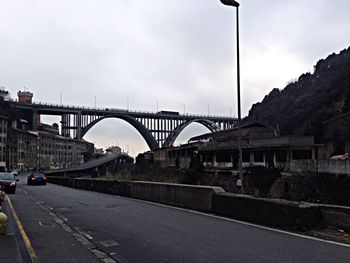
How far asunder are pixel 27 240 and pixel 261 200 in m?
5.96

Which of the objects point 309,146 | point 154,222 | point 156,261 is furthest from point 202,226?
point 309,146

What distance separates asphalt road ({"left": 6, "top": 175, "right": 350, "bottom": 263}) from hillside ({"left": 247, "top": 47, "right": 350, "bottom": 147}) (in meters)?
70.8

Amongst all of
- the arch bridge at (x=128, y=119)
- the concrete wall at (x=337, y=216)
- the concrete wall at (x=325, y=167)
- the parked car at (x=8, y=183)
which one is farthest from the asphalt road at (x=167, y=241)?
the arch bridge at (x=128, y=119)

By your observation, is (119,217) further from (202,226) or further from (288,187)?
(288,187)

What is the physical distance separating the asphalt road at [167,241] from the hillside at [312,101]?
70.8m

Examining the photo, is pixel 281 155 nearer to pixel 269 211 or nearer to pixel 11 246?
pixel 269 211

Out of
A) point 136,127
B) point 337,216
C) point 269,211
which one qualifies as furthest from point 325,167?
point 136,127

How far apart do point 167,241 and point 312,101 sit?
111m

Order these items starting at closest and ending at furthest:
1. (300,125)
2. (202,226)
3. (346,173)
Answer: (202,226) < (346,173) < (300,125)

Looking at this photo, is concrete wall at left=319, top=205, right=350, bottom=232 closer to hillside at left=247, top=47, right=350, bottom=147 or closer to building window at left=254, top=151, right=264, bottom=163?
building window at left=254, top=151, right=264, bottom=163

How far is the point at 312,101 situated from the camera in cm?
11438

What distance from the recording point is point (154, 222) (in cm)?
1252

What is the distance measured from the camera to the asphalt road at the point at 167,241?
7.72m

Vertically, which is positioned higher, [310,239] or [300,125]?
[300,125]
